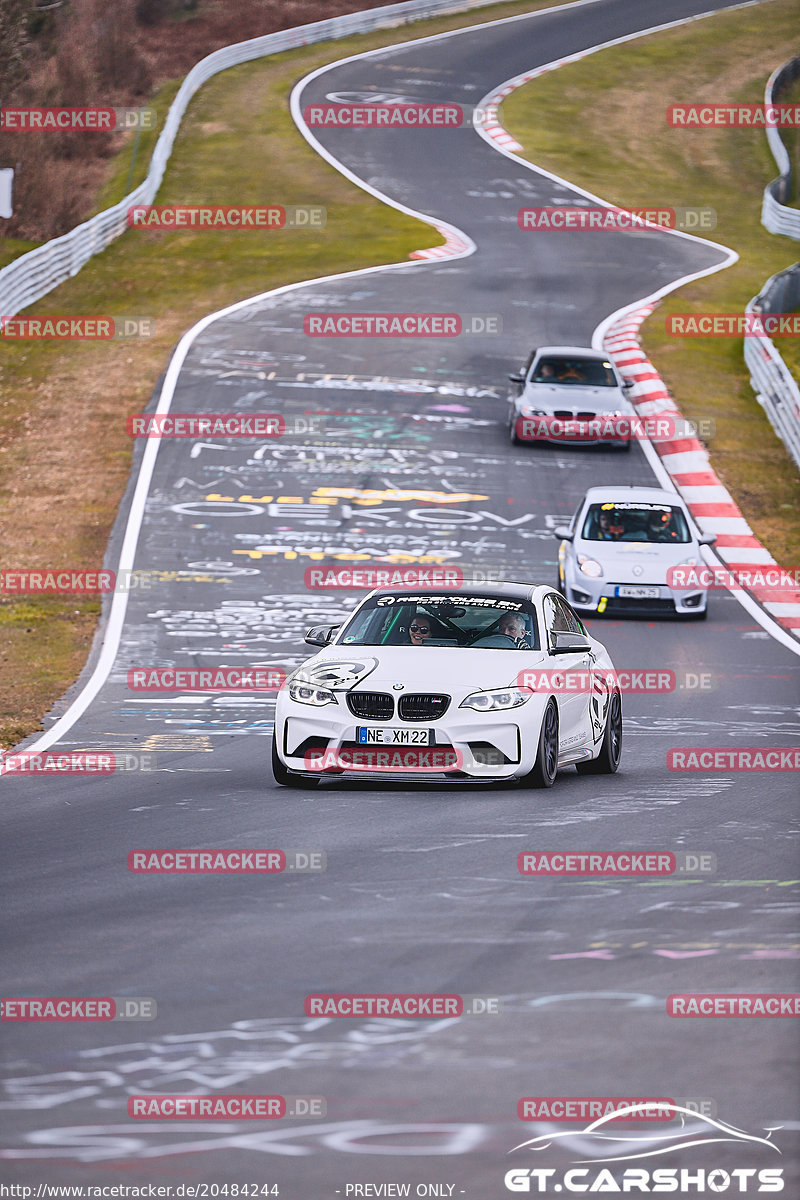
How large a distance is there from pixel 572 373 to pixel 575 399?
0.58m

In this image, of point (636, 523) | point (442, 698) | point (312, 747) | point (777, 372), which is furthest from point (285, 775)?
point (777, 372)

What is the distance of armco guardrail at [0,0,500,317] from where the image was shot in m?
40.5

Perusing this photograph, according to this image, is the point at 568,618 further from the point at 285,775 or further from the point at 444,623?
the point at 285,775

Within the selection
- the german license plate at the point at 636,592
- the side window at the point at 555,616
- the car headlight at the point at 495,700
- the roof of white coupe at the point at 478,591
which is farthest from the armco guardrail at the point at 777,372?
the car headlight at the point at 495,700

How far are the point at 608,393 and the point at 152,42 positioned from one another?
1750 inches

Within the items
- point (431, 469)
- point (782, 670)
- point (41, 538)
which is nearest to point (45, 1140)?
point (782, 670)

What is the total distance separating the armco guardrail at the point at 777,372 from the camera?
31188 millimetres

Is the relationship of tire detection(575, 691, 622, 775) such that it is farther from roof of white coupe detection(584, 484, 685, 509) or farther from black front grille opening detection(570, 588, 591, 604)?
roof of white coupe detection(584, 484, 685, 509)

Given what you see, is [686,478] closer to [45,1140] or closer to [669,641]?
[669,641]

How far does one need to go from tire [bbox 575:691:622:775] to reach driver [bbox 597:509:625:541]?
9378mm

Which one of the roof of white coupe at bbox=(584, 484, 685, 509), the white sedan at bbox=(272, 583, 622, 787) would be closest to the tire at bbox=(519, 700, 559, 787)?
the white sedan at bbox=(272, 583, 622, 787)

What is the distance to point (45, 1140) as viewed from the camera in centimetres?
568

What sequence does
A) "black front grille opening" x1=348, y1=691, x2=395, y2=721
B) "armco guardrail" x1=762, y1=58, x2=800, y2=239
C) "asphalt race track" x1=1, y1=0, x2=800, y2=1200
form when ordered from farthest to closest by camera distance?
"armco guardrail" x1=762, y1=58, x2=800, y2=239
"black front grille opening" x1=348, y1=691, x2=395, y2=721
"asphalt race track" x1=1, y1=0, x2=800, y2=1200

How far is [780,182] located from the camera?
2215 inches
